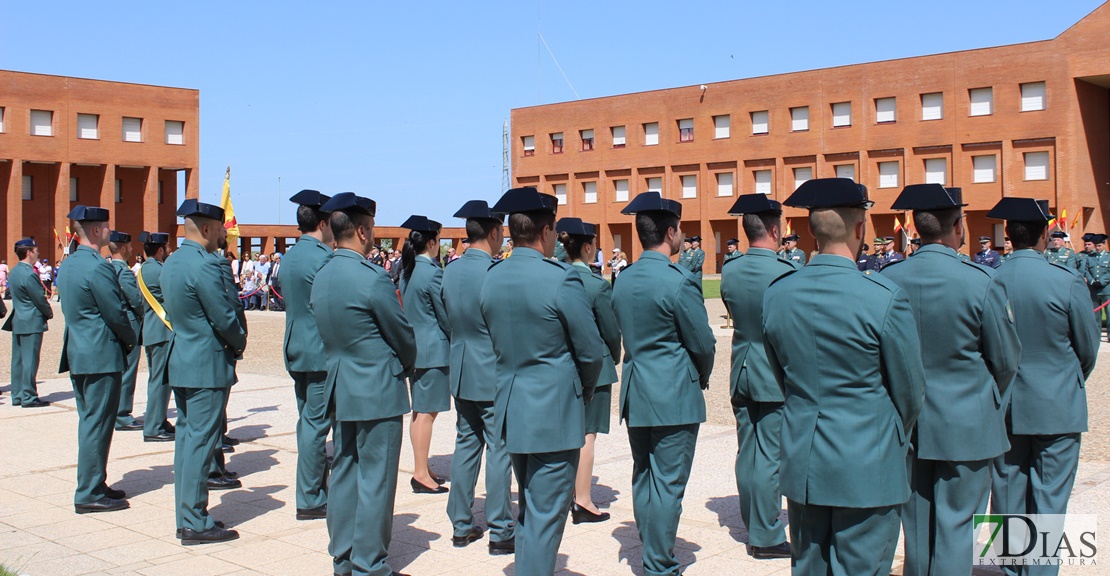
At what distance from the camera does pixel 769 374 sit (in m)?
5.86

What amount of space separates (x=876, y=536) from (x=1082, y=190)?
154 feet

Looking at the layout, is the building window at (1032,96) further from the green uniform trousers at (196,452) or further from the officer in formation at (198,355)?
the green uniform trousers at (196,452)

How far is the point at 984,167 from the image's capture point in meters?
46.9

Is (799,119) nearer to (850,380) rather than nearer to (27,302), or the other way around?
(27,302)

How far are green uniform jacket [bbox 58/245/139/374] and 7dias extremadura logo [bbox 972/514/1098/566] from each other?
5.98 meters

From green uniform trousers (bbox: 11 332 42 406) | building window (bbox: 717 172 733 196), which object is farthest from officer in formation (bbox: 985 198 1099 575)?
building window (bbox: 717 172 733 196)

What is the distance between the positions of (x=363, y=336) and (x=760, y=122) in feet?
167

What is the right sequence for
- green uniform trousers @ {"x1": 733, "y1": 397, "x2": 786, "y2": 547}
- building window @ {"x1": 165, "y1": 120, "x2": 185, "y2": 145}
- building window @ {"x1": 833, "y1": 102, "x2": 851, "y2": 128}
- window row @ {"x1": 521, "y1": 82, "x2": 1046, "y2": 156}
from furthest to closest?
Result: building window @ {"x1": 165, "y1": 120, "x2": 185, "y2": 145} < building window @ {"x1": 833, "y1": 102, "x2": 851, "y2": 128} < window row @ {"x1": 521, "y1": 82, "x2": 1046, "y2": 156} < green uniform trousers @ {"x1": 733, "y1": 397, "x2": 786, "y2": 547}

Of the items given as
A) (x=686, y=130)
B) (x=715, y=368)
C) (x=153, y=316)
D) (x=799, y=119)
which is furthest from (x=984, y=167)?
(x=153, y=316)

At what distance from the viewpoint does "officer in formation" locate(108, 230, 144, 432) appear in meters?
10.4

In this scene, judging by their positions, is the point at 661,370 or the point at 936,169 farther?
the point at 936,169

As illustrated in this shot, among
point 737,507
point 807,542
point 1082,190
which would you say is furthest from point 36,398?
point 1082,190

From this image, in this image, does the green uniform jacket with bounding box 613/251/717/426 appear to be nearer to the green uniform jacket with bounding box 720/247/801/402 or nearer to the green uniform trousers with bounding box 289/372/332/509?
the green uniform jacket with bounding box 720/247/801/402

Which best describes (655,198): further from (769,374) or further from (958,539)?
(958,539)
